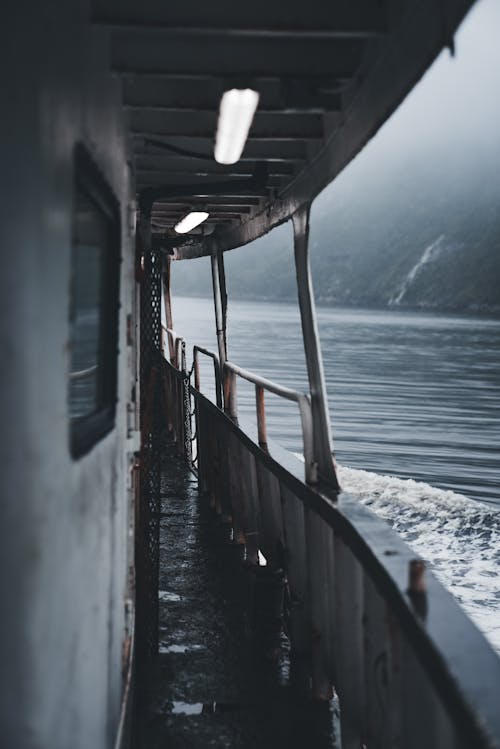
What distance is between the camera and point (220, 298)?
10500 millimetres

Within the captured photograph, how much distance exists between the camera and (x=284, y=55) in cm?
402

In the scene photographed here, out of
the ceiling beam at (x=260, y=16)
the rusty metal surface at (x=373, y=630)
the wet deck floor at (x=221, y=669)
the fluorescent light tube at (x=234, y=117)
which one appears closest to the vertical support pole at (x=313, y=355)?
the rusty metal surface at (x=373, y=630)

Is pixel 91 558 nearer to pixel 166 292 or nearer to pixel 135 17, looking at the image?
pixel 135 17

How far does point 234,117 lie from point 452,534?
11650 millimetres

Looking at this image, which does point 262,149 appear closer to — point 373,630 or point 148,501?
point 148,501

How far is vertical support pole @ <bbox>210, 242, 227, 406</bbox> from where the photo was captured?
9988 mm

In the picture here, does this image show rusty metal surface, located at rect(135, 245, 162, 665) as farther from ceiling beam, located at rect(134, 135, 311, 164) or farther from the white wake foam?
the white wake foam

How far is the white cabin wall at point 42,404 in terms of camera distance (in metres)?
2.09

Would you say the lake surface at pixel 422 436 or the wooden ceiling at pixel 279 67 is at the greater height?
the wooden ceiling at pixel 279 67

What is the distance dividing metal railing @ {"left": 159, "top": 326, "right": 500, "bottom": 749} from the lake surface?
15.1ft

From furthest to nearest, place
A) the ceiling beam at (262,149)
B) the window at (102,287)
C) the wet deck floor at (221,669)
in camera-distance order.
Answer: the ceiling beam at (262,149), the wet deck floor at (221,669), the window at (102,287)

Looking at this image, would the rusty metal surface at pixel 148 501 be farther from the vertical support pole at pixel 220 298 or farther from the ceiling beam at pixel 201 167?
the vertical support pole at pixel 220 298

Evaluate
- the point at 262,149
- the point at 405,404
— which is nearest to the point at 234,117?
the point at 262,149

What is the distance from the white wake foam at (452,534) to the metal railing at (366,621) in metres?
4.55
